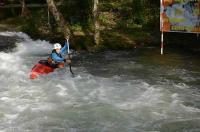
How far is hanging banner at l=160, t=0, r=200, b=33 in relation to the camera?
1788 cm

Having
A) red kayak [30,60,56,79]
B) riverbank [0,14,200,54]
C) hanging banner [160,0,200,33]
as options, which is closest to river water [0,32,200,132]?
red kayak [30,60,56,79]

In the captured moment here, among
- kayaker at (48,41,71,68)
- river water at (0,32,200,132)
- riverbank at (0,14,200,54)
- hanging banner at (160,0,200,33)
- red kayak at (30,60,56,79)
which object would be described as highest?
hanging banner at (160,0,200,33)

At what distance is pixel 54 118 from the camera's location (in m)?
12.4

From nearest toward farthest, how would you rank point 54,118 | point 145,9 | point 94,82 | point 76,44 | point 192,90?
point 54,118
point 192,90
point 94,82
point 76,44
point 145,9

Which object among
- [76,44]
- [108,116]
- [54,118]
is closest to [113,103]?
[108,116]

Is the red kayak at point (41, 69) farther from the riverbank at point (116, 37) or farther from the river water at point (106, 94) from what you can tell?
the riverbank at point (116, 37)

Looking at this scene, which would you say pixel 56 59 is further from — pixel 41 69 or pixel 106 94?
pixel 106 94

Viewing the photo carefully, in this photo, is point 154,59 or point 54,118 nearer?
point 54,118

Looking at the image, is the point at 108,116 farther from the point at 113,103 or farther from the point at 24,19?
the point at 24,19

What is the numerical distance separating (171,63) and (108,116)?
5942 millimetres

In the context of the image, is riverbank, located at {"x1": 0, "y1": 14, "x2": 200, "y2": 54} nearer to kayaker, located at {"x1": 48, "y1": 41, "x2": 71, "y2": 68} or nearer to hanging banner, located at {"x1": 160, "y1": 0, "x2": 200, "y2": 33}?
hanging banner, located at {"x1": 160, "y1": 0, "x2": 200, "y2": 33}

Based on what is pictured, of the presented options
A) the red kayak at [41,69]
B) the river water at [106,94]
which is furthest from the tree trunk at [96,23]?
the red kayak at [41,69]

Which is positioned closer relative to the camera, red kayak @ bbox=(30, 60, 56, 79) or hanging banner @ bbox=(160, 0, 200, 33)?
red kayak @ bbox=(30, 60, 56, 79)

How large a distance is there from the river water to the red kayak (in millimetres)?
233
